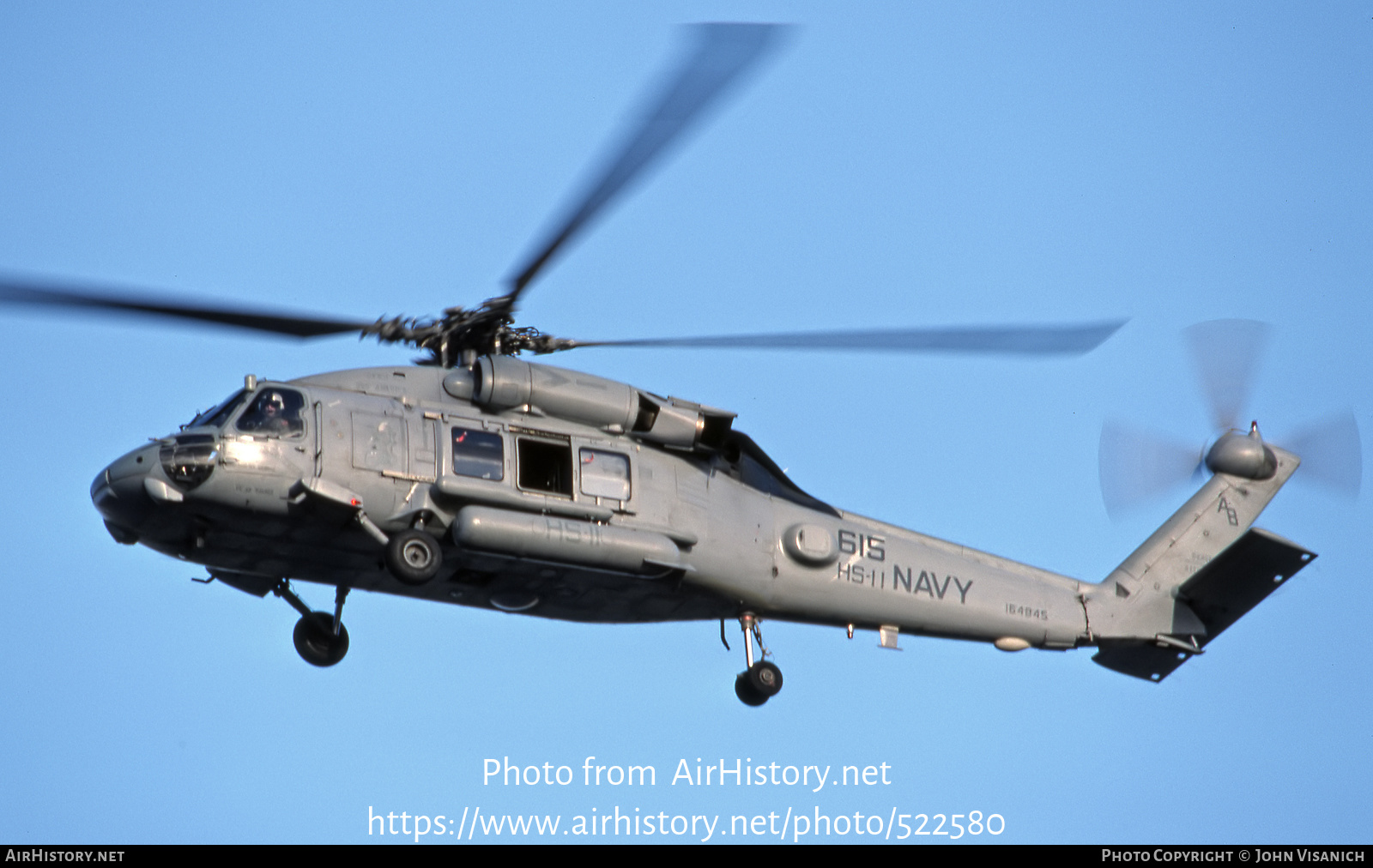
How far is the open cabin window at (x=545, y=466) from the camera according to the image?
19.5 meters

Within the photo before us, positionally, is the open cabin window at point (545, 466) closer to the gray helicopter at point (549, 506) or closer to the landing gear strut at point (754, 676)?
the gray helicopter at point (549, 506)

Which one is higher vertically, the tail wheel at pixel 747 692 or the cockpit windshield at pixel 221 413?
the cockpit windshield at pixel 221 413

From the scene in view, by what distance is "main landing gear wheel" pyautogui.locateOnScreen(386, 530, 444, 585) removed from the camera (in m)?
18.6

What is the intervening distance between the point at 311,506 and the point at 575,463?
288 cm

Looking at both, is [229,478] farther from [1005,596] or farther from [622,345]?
[1005,596]

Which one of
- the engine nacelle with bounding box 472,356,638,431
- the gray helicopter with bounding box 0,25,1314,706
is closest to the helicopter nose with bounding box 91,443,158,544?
the gray helicopter with bounding box 0,25,1314,706

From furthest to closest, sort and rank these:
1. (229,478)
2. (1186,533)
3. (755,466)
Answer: (1186,533)
(755,466)
(229,478)

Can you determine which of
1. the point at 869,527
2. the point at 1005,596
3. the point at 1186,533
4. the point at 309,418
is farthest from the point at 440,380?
the point at 1186,533

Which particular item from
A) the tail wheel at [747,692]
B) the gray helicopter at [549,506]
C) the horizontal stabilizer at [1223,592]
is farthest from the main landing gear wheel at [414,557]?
the horizontal stabilizer at [1223,592]

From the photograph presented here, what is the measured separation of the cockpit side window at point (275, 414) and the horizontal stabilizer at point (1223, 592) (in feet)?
33.5

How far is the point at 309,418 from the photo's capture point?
62.2 feet

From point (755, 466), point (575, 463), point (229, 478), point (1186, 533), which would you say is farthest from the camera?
point (1186, 533)

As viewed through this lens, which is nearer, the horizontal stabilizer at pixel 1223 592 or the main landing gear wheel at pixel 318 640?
the main landing gear wheel at pixel 318 640
